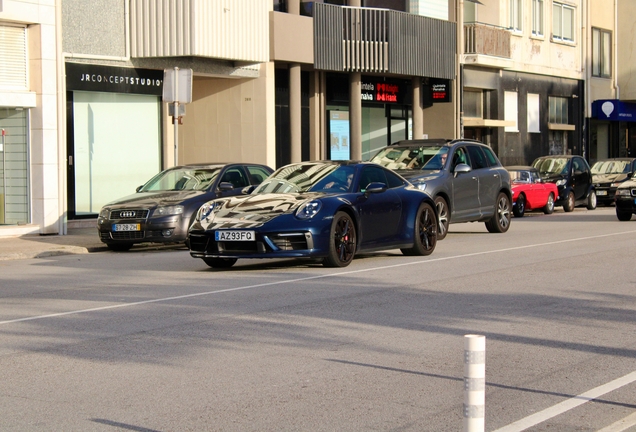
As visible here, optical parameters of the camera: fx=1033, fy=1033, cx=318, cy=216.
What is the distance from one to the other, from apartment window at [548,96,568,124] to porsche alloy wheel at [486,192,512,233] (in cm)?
2438

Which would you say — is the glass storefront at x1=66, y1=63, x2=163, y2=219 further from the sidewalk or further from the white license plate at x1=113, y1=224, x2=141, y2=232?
the white license plate at x1=113, y1=224, x2=141, y2=232

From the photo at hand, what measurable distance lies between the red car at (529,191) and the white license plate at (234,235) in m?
16.6

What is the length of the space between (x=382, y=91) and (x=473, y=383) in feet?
99.4

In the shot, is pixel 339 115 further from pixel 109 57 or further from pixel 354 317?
pixel 354 317

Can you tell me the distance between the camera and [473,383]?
4.40 meters

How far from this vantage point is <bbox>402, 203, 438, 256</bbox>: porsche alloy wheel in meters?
15.2

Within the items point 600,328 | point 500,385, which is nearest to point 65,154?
point 600,328

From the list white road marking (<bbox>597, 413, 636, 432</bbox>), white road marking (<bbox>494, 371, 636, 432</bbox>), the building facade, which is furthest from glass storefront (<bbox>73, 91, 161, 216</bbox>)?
white road marking (<bbox>597, 413, 636, 432</bbox>)

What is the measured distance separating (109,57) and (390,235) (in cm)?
1154

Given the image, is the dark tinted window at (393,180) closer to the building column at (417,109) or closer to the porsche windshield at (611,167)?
the building column at (417,109)

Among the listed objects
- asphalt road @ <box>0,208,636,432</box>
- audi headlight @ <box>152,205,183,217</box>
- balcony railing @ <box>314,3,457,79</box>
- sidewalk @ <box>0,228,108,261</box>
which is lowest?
asphalt road @ <box>0,208,636,432</box>

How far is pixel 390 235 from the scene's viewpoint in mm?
14703

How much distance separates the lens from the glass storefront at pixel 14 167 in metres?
21.6

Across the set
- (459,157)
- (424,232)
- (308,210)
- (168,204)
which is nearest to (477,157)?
(459,157)
